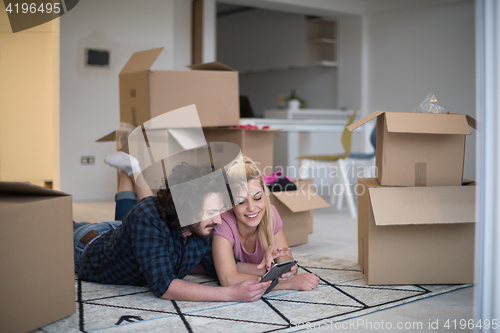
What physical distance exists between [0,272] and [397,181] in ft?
4.24

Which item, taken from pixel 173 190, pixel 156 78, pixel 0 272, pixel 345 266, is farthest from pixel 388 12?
pixel 0 272

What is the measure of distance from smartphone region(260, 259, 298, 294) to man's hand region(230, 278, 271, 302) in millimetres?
21

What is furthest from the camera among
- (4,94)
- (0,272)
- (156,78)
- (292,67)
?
(292,67)

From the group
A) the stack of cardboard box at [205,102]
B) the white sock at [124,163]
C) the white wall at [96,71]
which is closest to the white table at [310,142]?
the white wall at [96,71]

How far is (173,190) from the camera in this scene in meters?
1.40

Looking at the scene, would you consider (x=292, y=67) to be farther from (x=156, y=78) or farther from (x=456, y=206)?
(x=456, y=206)

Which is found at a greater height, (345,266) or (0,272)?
(0,272)

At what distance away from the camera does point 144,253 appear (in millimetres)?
1378

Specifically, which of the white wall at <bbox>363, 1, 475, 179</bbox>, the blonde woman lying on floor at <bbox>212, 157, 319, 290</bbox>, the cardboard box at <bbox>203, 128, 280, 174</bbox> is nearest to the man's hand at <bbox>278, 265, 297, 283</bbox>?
the blonde woman lying on floor at <bbox>212, 157, 319, 290</bbox>

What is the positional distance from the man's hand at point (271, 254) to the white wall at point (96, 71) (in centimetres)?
290

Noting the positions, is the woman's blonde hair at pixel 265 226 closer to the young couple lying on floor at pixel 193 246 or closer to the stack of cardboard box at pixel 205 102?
the young couple lying on floor at pixel 193 246

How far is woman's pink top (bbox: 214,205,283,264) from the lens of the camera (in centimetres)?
161

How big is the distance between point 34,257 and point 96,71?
3137mm

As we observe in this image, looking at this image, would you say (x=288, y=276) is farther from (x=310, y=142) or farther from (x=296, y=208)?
(x=310, y=142)
